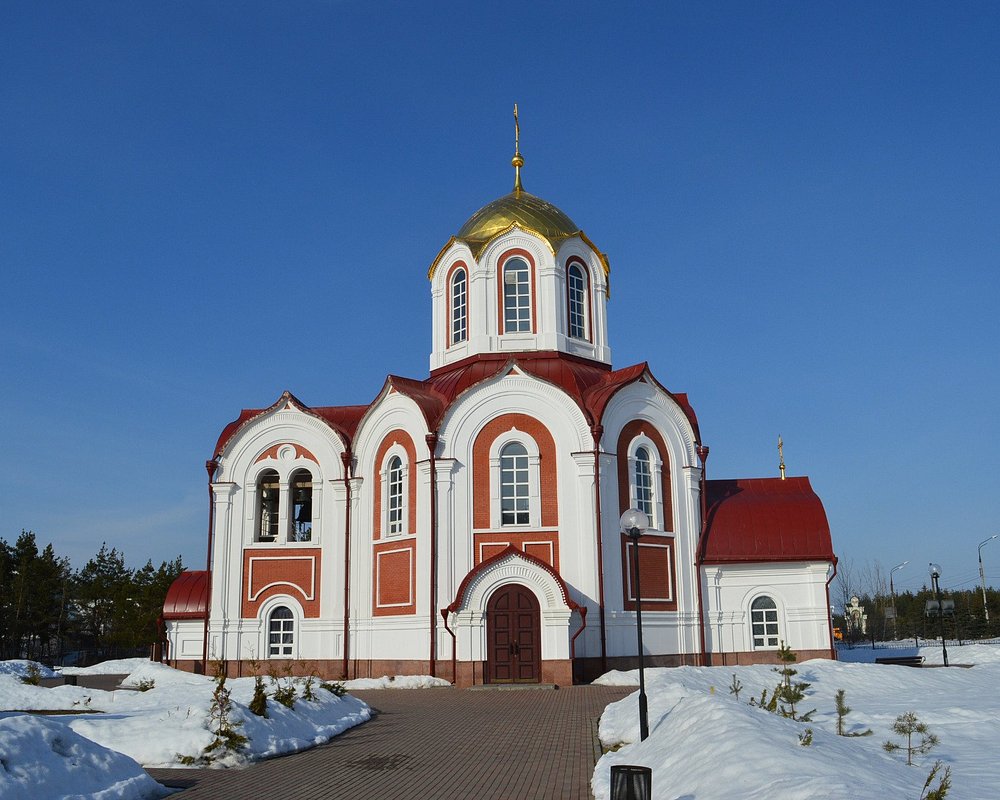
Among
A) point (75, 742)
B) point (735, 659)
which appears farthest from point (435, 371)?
point (75, 742)

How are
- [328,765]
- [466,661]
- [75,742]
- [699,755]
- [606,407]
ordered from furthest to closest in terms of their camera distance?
[606,407], [466,661], [328,765], [75,742], [699,755]

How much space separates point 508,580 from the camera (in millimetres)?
23312

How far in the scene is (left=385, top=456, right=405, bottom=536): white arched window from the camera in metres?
26.1

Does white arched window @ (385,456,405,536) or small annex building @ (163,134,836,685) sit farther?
white arched window @ (385,456,405,536)

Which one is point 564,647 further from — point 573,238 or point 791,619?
point 573,238

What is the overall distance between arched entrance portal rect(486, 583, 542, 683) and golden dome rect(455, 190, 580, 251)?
35.3 ft

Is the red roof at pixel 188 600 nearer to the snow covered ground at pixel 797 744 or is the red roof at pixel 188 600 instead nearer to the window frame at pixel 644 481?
the window frame at pixel 644 481

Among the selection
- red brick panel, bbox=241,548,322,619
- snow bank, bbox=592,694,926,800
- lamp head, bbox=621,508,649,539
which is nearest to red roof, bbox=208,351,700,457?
red brick panel, bbox=241,548,322,619

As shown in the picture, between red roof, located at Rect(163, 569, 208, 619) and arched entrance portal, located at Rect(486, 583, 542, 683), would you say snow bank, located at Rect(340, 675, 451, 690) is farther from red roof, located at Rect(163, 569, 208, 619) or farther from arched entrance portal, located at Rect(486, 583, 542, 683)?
red roof, located at Rect(163, 569, 208, 619)

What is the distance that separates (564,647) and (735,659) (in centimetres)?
569

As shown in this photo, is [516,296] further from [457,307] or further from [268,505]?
[268,505]

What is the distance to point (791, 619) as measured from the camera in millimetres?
25969

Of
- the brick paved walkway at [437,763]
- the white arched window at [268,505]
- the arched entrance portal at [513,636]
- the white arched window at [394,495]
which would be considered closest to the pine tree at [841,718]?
the brick paved walkway at [437,763]

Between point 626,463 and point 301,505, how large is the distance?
1078 centimetres
